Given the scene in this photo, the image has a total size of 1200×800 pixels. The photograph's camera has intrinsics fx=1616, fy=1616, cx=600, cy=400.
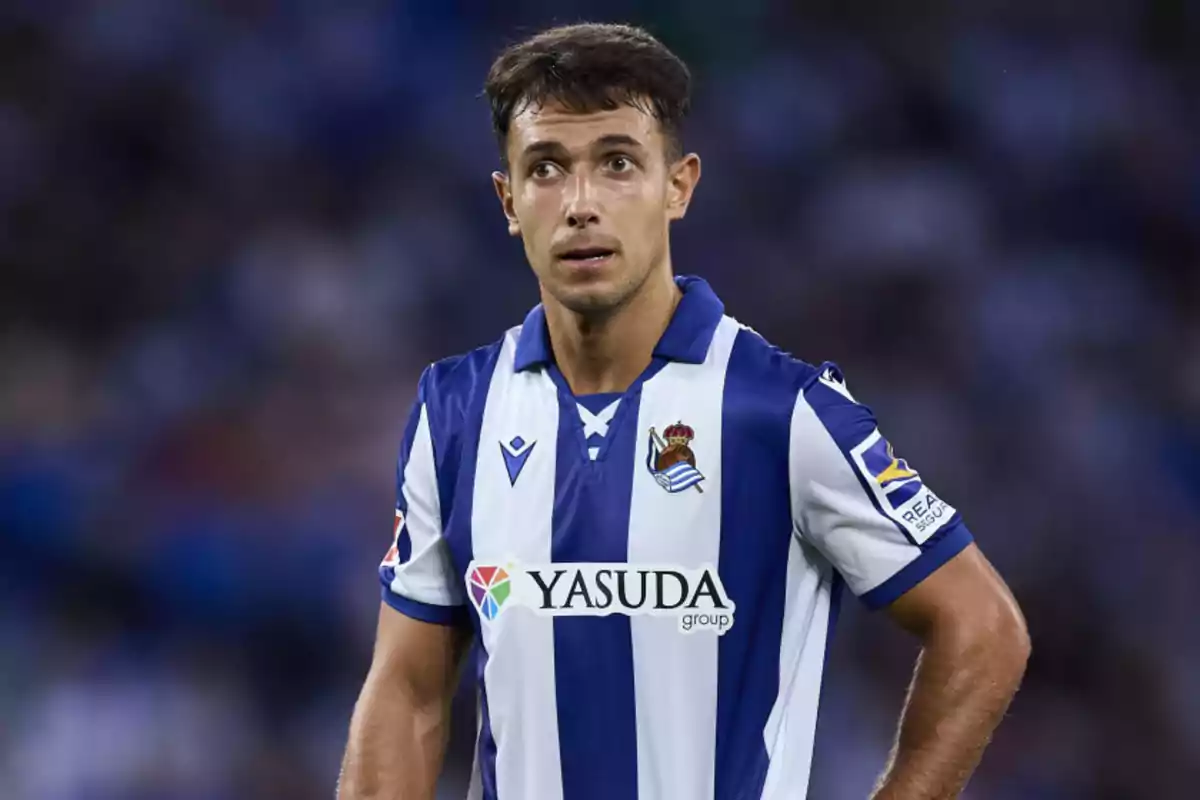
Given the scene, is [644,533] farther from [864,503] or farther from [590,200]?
[590,200]

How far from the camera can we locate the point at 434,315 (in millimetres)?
5156

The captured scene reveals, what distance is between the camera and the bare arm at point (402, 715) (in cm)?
250

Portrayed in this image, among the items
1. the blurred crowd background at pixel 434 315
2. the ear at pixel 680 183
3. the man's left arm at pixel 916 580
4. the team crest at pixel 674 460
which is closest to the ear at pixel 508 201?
the ear at pixel 680 183

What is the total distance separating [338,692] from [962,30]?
2962 mm

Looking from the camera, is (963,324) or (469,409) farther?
(963,324)

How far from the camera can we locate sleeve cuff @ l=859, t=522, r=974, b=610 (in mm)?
2264

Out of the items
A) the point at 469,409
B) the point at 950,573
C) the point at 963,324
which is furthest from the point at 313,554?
the point at 950,573

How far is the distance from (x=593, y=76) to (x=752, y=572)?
773 mm

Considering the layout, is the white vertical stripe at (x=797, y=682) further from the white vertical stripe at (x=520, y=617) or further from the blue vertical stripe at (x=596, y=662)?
the white vertical stripe at (x=520, y=617)

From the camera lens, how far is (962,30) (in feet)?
17.8

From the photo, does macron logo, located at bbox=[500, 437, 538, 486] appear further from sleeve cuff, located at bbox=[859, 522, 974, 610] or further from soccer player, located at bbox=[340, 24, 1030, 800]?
sleeve cuff, located at bbox=[859, 522, 974, 610]

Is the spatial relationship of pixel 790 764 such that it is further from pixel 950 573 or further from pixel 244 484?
pixel 244 484

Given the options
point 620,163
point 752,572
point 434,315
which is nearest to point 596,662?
point 752,572

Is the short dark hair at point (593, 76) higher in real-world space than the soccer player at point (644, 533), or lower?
higher
